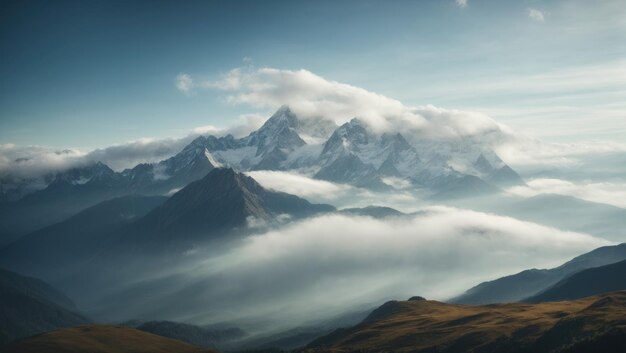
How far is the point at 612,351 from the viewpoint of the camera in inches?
7185

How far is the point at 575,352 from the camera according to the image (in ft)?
617

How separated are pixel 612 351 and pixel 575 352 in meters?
11.2
